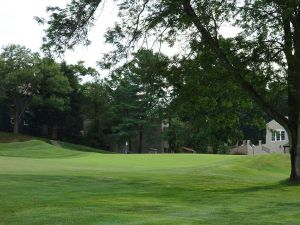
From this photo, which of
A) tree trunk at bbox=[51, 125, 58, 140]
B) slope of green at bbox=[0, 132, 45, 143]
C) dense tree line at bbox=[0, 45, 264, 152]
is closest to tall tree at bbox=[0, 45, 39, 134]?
dense tree line at bbox=[0, 45, 264, 152]

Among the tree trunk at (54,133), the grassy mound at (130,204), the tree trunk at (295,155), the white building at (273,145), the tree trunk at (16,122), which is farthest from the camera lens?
the tree trunk at (54,133)

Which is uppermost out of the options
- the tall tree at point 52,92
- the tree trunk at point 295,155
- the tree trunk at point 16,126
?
the tall tree at point 52,92

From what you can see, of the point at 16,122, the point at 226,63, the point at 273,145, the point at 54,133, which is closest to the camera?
the point at 226,63

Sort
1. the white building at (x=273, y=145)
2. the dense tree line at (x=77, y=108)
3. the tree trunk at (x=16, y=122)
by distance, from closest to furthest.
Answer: the dense tree line at (x=77, y=108) < the white building at (x=273, y=145) < the tree trunk at (x=16, y=122)

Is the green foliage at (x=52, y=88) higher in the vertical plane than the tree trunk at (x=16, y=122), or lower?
higher

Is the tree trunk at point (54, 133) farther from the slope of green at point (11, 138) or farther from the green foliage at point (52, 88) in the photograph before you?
the slope of green at point (11, 138)

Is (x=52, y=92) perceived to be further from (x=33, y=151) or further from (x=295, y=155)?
(x=295, y=155)

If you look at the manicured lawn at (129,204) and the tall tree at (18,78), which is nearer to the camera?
the manicured lawn at (129,204)

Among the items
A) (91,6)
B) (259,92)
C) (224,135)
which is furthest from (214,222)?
(224,135)

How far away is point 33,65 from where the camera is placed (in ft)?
257

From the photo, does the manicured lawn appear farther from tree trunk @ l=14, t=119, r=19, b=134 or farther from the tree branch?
tree trunk @ l=14, t=119, r=19, b=134

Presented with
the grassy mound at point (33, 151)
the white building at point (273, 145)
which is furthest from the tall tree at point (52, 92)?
the white building at point (273, 145)

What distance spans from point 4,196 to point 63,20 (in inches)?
358

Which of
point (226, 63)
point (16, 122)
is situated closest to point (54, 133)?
point (16, 122)
